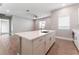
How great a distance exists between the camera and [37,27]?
124cm

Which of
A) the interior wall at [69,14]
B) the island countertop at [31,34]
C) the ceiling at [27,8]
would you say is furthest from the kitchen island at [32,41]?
the ceiling at [27,8]

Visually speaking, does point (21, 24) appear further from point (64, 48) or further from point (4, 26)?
point (64, 48)

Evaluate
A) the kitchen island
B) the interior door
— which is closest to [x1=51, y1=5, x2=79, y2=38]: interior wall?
the kitchen island

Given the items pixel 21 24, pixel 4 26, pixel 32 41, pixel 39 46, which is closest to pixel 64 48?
pixel 39 46

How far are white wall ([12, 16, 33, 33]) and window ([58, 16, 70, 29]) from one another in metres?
0.40

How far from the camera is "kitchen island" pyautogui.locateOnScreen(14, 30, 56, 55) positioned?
1.12 metres

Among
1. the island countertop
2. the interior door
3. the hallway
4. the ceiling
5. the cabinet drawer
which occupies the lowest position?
the hallway

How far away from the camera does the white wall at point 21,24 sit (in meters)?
1.14

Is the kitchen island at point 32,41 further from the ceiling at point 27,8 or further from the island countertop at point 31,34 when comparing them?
the ceiling at point 27,8

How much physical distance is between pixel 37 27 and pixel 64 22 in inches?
15.1

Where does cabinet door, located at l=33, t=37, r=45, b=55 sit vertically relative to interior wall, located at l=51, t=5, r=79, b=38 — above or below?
below

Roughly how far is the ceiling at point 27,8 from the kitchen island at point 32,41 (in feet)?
0.89

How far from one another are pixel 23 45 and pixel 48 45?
1.30 feet

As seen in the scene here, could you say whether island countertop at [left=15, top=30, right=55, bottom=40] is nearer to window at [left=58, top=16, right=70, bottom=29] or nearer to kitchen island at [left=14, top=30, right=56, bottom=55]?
kitchen island at [left=14, top=30, right=56, bottom=55]
